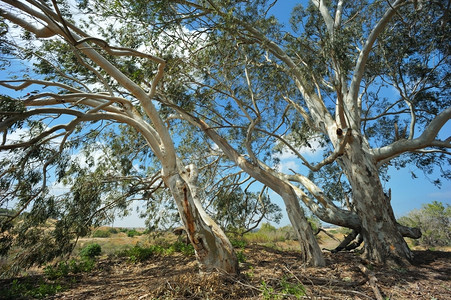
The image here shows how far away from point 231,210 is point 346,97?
5.64 m

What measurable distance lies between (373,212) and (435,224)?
29.1 feet

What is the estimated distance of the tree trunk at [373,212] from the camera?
571 cm

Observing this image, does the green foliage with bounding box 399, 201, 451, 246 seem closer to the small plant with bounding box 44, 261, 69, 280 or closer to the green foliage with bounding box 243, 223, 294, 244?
the green foliage with bounding box 243, 223, 294, 244

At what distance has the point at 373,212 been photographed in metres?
6.01

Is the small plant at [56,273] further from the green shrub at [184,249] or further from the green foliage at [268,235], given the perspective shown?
the green foliage at [268,235]

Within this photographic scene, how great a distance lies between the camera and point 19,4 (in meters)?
3.83

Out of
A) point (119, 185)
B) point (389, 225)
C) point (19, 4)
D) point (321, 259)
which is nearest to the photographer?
point (19, 4)

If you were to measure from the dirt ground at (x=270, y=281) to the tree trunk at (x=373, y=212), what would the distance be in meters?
0.37

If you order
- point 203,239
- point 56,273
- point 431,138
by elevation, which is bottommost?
point 56,273

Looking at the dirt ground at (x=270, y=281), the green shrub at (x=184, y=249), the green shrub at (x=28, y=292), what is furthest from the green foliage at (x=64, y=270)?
the green shrub at (x=184, y=249)

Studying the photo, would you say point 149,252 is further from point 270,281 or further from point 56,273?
Answer: point 270,281

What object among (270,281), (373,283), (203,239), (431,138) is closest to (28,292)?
(203,239)

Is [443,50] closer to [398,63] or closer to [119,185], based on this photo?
[398,63]

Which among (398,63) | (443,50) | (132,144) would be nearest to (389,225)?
(398,63)
